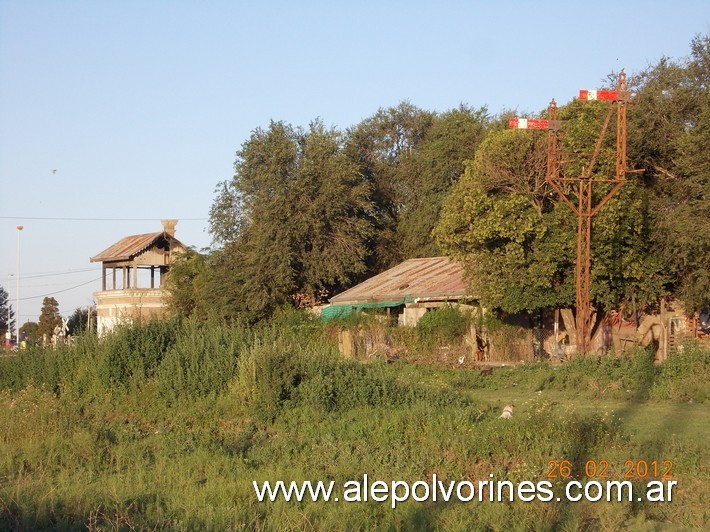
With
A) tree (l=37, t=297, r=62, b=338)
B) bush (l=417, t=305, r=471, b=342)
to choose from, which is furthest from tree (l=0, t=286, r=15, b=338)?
bush (l=417, t=305, r=471, b=342)

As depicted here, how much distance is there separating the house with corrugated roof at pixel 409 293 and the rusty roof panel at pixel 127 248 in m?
15.3

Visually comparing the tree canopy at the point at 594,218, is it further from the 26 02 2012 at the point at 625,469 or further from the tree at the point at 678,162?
the 26 02 2012 at the point at 625,469

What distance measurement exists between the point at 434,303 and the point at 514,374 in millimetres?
11922

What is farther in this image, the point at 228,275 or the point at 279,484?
the point at 228,275

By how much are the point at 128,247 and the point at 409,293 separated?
22556mm

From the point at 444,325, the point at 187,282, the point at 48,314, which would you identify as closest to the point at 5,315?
the point at 48,314

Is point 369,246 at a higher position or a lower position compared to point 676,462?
higher

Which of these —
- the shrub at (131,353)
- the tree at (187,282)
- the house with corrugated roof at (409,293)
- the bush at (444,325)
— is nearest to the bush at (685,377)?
the shrub at (131,353)

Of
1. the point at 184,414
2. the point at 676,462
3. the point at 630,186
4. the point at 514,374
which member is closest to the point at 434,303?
the point at 630,186

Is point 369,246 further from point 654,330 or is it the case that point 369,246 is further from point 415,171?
point 654,330

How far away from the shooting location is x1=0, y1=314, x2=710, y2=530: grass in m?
9.46

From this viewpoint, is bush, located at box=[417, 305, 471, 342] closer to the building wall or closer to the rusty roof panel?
the building wall

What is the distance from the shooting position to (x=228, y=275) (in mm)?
42156

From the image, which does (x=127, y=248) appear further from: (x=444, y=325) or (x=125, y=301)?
(x=444, y=325)
